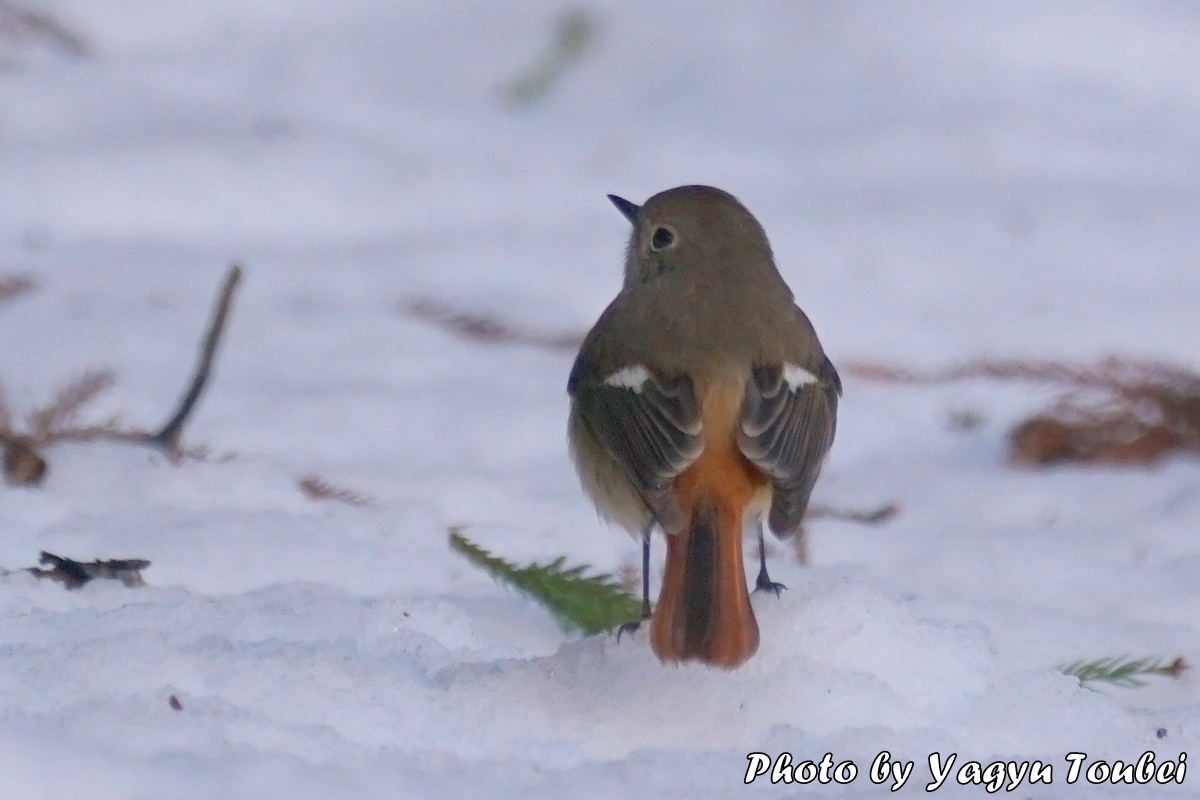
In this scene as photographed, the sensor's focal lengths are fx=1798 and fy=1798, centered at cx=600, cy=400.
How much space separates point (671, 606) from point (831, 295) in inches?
160

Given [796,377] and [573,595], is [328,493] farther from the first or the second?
[796,377]

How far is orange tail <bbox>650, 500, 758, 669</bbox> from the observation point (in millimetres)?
3193

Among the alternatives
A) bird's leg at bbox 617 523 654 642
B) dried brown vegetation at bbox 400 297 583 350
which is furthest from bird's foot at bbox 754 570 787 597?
dried brown vegetation at bbox 400 297 583 350

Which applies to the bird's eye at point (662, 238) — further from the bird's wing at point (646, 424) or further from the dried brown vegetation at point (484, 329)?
the dried brown vegetation at point (484, 329)

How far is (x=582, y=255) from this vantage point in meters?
7.39

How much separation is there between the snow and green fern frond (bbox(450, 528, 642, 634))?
109 millimetres

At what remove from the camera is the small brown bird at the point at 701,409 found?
332cm

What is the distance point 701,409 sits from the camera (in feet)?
12.7

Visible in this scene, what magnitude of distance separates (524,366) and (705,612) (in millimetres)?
3282

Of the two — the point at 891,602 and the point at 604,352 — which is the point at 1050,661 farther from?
the point at 604,352

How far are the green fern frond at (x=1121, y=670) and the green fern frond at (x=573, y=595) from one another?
3.11 ft

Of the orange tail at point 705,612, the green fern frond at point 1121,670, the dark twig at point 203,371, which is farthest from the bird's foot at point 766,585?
the dark twig at point 203,371

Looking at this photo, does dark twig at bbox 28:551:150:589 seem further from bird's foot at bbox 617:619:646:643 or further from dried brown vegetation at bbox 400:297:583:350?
dried brown vegetation at bbox 400:297:583:350

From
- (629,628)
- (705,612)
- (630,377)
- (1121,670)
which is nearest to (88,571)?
(629,628)
